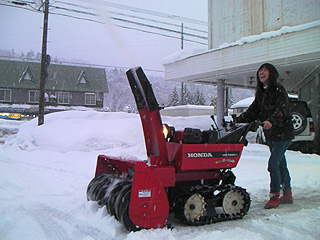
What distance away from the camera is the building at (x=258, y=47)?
9.13 metres

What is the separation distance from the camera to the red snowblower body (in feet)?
9.80

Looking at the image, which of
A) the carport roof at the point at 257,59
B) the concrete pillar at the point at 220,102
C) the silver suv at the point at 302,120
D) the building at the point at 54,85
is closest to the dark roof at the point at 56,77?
the building at the point at 54,85

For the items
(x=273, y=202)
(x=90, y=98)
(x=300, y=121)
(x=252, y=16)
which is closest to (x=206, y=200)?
(x=273, y=202)

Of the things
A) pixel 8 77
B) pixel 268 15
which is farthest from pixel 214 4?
pixel 8 77

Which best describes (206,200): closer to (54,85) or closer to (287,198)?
(287,198)

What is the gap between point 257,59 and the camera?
32.7 feet

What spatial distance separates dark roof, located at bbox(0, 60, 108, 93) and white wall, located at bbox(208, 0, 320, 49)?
27858 millimetres

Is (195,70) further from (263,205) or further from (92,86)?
(92,86)

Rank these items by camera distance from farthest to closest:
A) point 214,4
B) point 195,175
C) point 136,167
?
point 214,4 → point 195,175 → point 136,167

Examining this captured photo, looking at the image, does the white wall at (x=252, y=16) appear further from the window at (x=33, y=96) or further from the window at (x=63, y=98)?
the window at (x=33, y=96)

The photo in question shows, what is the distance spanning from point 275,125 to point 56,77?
3868 centimetres

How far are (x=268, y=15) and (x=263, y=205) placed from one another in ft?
29.2

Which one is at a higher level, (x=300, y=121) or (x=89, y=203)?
(x=300, y=121)

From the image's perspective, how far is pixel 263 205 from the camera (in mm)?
4230
